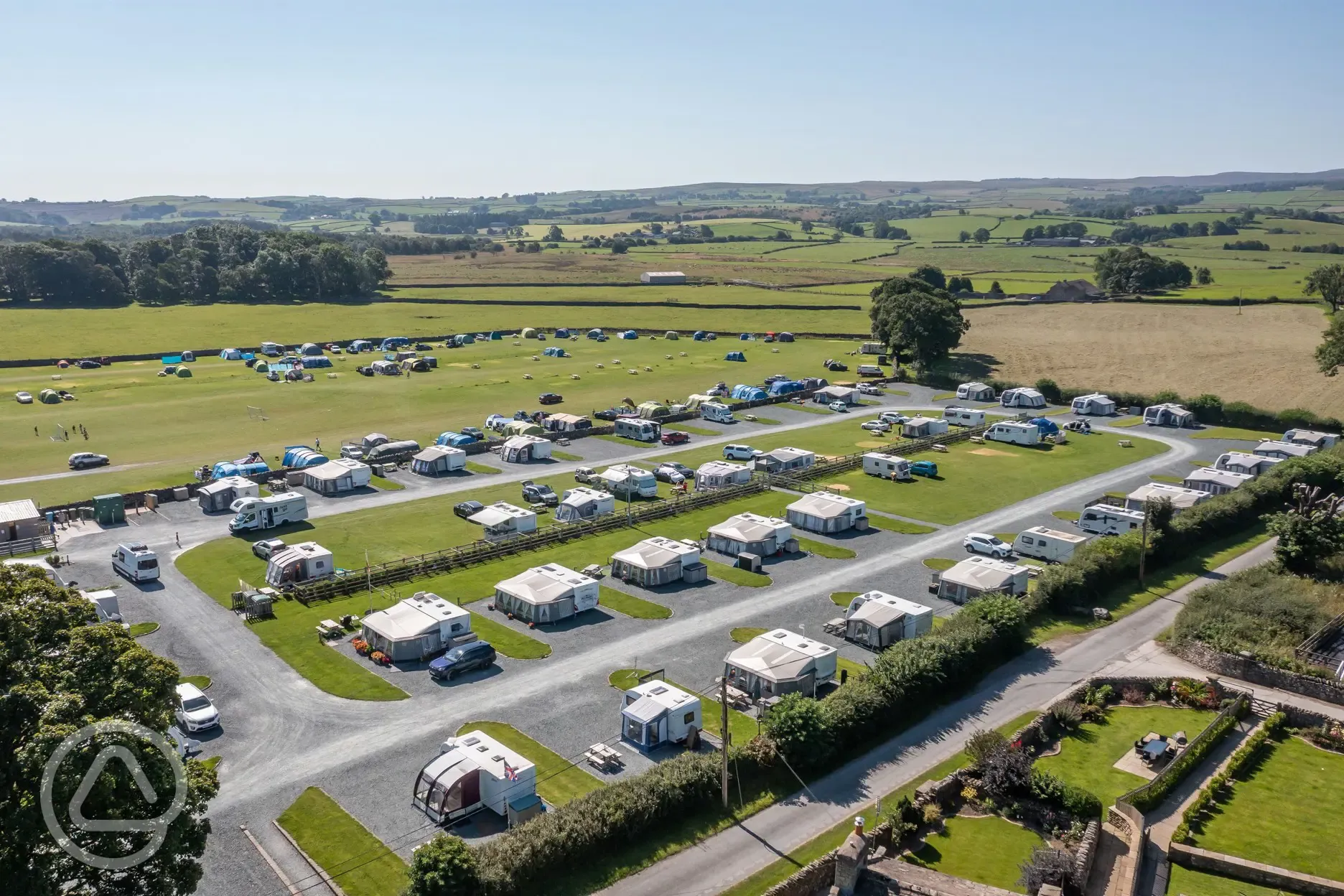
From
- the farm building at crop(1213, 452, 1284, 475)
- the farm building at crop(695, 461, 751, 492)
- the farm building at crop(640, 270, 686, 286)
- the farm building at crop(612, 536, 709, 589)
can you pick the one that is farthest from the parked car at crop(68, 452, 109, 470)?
the farm building at crop(640, 270, 686, 286)

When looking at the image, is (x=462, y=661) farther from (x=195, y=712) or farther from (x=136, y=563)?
(x=136, y=563)

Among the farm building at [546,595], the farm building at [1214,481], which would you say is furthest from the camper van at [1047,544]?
the farm building at [546,595]

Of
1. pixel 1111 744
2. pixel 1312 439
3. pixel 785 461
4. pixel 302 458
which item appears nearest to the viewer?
pixel 1111 744

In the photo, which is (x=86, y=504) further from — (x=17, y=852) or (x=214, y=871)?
(x=17, y=852)

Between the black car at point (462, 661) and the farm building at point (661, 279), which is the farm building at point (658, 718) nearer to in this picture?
the black car at point (462, 661)

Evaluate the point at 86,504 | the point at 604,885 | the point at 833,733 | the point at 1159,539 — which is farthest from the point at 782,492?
the point at 86,504

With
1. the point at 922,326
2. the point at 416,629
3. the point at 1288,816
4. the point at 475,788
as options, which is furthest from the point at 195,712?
the point at 922,326
